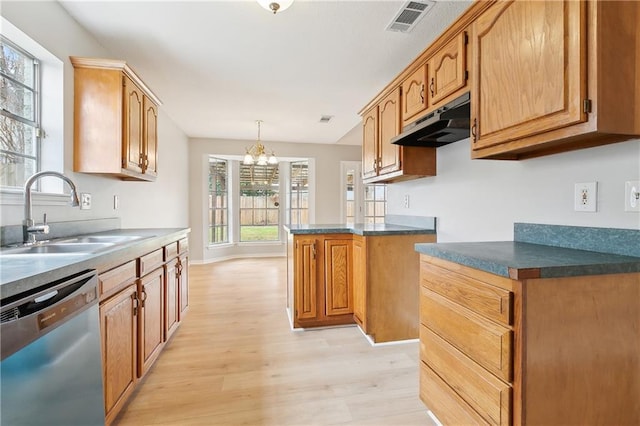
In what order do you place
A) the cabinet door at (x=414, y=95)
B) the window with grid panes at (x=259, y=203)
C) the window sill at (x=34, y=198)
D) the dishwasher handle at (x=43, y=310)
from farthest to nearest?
1. the window with grid panes at (x=259, y=203)
2. the cabinet door at (x=414, y=95)
3. the window sill at (x=34, y=198)
4. the dishwasher handle at (x=43, y=310)

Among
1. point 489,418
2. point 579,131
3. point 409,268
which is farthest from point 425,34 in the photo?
point 489,418

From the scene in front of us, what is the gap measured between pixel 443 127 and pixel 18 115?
104 inches

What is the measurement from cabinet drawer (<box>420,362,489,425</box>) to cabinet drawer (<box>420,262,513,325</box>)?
416 millimetres

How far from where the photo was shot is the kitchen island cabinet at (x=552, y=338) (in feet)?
3.25

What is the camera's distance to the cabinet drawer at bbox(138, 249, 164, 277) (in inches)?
68.0

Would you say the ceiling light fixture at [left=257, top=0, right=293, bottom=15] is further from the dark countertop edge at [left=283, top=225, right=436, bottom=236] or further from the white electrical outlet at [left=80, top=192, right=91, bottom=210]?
the white electrical outlet at [left=80, top=192, right=91, bottom=210]

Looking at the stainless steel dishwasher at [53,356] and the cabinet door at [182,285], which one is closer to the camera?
the stainless steel dishwasher at [53,356]

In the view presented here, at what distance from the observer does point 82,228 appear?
6.98ft

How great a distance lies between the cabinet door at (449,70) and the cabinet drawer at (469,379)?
140 cm

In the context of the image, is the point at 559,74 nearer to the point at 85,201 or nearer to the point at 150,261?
the point at 150,261

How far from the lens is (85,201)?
2197 millimetres

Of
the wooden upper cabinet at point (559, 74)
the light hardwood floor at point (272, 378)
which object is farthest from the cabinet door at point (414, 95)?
the light hardwood floor at point (272, 378)

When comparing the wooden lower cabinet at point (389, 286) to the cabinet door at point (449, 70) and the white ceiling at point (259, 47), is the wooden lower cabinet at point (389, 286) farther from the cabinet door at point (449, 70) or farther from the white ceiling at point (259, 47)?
the white ceiling at point (259, 47)

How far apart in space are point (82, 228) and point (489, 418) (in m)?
2.67
